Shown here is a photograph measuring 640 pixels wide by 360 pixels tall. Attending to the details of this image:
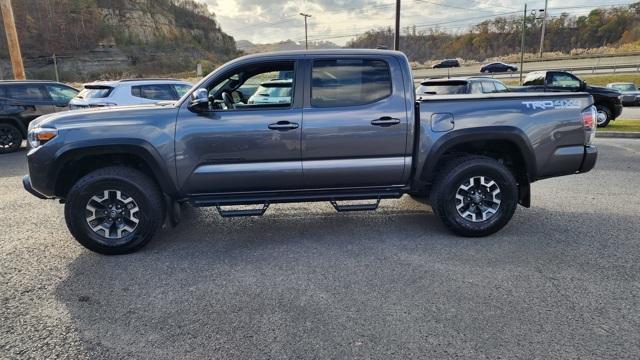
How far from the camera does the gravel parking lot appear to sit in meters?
2.72

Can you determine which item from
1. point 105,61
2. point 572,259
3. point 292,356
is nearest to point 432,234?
point 572,259

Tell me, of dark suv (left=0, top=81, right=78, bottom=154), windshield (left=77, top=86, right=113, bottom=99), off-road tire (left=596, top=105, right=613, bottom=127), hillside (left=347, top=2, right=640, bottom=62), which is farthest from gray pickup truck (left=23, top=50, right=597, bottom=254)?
hillside (left=347, top=2, right=640, bottom=62)

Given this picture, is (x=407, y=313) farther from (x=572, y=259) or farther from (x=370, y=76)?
(x=370, y=76)

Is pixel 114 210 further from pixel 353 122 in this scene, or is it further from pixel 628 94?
pixel 628 94

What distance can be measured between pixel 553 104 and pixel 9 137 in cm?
1221

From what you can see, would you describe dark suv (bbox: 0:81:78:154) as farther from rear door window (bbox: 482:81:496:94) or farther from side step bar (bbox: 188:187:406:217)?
rear door window (bbox: 482:81:496:94)

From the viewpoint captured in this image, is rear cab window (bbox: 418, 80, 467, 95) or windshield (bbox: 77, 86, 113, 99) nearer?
windshield (bbox: 77, 86, 113, 99)

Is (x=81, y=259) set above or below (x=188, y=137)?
below

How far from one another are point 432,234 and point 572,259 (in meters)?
1.33

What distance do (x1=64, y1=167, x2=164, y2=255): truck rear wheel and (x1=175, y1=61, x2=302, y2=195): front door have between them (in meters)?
0.40

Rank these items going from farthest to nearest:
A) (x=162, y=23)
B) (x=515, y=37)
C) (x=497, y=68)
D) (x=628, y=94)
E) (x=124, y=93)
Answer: (x=515, y=37), (x=162, y=23), (x=497, y=68), (x=628, y=94), (x=124, y=93)

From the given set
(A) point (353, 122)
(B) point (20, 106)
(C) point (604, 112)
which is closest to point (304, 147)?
(A) point (353, 122)

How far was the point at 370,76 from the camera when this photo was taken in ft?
14.3

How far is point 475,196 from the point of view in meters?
4.51
